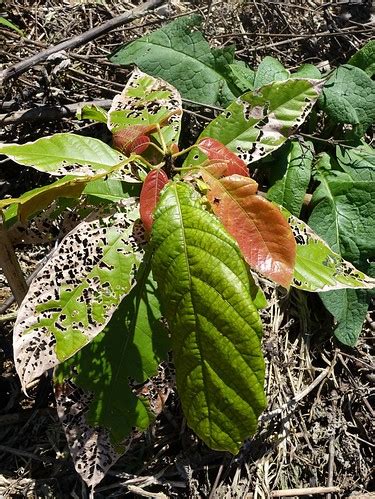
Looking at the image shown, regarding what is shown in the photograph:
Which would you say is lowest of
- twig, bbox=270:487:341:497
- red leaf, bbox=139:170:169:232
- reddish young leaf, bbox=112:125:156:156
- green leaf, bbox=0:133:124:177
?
twig, bbox=270:487:341:497

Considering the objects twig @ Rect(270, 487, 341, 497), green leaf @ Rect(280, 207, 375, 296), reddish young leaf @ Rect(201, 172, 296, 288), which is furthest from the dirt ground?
reddish young leaf @ Rect(201, 172, 296, 288)

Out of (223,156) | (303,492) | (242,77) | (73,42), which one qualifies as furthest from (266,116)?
(303,492)

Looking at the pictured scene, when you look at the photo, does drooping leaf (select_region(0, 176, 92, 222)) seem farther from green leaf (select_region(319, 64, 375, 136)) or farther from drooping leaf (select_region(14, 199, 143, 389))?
green leaf (select_region(319, 64, 375, 136))

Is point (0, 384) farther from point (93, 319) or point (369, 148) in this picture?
point (369, 148)

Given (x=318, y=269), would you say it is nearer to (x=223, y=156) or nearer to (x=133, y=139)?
(x=223, y=156)

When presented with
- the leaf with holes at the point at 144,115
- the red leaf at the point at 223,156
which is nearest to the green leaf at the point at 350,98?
the leaf with holes at the point at 144,115

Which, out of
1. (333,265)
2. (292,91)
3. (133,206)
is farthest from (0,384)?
(292,91)

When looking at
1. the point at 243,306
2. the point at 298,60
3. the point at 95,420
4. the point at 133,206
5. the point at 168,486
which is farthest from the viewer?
the point at 298,60
